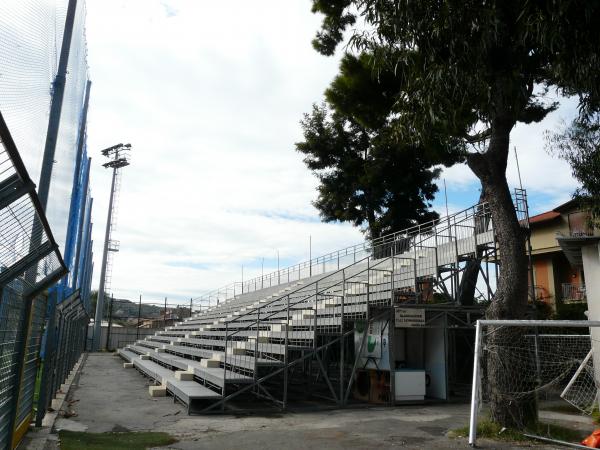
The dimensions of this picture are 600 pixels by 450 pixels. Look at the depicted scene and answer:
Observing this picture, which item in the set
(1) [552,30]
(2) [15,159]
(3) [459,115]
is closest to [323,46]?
(3) [459,115]

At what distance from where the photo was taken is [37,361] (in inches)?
299

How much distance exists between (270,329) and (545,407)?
6995 millimetres

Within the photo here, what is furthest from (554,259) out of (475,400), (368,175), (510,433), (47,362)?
(47,362)

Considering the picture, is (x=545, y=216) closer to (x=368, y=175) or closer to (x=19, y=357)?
(x=368, y=175)

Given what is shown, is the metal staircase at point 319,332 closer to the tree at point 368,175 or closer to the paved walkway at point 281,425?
the paved walkway at point 281,425

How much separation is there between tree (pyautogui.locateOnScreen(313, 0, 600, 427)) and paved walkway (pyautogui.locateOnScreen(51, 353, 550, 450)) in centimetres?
153

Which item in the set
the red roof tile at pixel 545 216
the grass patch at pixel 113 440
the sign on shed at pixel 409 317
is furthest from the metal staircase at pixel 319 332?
the red roof tile at pixel 545 216

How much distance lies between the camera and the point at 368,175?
2192cm

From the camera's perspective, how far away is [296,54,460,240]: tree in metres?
22.0

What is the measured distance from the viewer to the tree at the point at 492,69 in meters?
7.20

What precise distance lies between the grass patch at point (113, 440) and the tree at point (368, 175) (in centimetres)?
1452

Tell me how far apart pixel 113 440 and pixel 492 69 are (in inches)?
327

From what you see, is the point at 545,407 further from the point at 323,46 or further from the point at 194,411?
the point at 323,46

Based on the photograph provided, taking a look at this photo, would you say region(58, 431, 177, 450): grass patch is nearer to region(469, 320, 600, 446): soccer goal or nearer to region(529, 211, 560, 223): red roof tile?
region(469, 320, 600, 446): soccer goal
